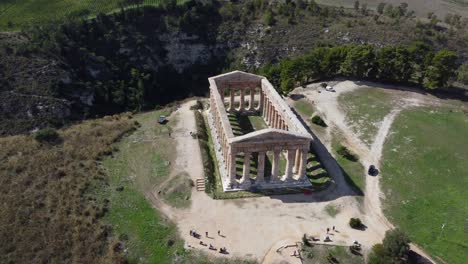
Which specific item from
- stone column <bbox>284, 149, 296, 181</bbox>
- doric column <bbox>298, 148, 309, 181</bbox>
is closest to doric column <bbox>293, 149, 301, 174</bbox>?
doric column <bbox>298, 148, 309, 181</bbox>

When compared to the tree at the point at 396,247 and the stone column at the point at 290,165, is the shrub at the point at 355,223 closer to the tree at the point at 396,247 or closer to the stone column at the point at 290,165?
the tree at the point at 396,247

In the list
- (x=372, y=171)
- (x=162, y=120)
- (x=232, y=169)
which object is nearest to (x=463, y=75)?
(x=372, y=171)

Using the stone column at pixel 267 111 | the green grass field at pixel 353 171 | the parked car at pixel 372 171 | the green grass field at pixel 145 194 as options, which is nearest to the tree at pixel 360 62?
the stone column at pixel 267 111

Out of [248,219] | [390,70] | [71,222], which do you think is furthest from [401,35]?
[71,222]

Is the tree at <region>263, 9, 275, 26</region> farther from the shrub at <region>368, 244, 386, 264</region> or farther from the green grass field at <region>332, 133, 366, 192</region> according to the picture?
the shrub at <region>368, 244, 386, 264</region>

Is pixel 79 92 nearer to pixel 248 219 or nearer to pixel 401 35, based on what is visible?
pixel 248 219

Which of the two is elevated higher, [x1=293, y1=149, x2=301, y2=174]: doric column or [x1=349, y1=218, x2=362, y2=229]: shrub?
[x1=293, y1=149, x2=301, y2=174]: doric column
